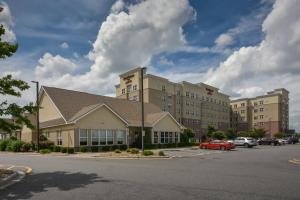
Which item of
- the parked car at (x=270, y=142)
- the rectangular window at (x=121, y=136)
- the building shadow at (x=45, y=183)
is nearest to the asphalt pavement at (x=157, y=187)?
the building shadow at (x=45, y=183)

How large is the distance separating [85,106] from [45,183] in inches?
1268

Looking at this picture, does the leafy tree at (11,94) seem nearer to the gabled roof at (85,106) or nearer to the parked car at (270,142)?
the gabled roof at (85,106)

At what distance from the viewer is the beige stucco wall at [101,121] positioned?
38938 mm

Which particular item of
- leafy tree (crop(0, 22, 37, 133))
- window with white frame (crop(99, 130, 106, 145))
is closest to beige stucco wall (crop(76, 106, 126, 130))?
window with white frame (crop(99, 130, 106, 145))

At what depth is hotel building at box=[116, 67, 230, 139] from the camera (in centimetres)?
8162

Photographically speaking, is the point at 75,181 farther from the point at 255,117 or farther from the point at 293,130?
the point at 293,130

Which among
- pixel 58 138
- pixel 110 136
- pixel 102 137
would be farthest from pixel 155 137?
pixel 58 138

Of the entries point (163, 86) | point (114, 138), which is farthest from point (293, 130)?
point (114, 138)

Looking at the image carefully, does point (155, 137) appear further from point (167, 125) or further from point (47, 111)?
point (47, 111)

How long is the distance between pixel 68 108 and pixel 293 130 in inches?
5090

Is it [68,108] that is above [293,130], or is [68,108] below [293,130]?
above

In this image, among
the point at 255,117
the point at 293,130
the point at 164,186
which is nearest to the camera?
the point at 164,186

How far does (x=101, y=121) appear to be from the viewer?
40.9 metres

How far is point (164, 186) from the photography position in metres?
12.0
